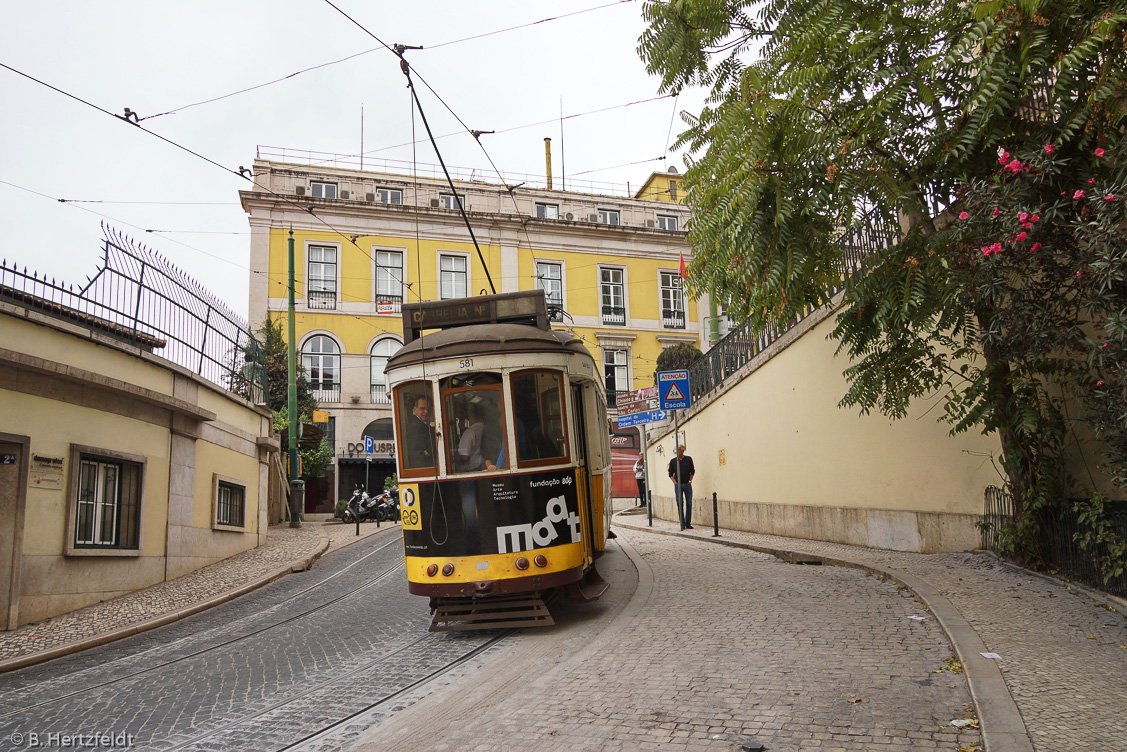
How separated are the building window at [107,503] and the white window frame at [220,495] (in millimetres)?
2627

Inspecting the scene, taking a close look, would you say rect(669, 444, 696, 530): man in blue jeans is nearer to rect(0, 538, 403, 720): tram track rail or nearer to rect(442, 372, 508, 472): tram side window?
rect(0, 538, 403, 720): tram track rail

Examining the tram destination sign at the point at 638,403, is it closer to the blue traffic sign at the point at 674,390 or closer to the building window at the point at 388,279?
the blue traffic sign at the point at 674,390

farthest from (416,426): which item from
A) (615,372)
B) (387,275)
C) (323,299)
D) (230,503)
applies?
(615,372)

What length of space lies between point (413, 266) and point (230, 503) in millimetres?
23864

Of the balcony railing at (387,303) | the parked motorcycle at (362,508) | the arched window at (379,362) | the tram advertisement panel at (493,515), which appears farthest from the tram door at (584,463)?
the balcony railing at (387,303)

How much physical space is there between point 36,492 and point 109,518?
1.57 m

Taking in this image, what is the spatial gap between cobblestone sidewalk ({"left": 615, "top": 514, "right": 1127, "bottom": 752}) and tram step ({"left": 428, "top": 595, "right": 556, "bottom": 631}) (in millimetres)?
3521

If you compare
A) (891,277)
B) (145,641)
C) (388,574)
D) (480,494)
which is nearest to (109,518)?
(145,641)

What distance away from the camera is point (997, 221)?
606cm

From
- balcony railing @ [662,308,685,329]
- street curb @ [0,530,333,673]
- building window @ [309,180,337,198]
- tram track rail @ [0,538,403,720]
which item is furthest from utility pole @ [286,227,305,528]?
balcony railing @ [662,308,685,329]

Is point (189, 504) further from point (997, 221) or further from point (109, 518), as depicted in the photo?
point (997, 221)

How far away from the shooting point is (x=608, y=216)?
4194 cm

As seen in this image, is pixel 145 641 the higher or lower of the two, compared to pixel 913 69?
lower

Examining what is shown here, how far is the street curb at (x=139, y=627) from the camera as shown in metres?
7.16
